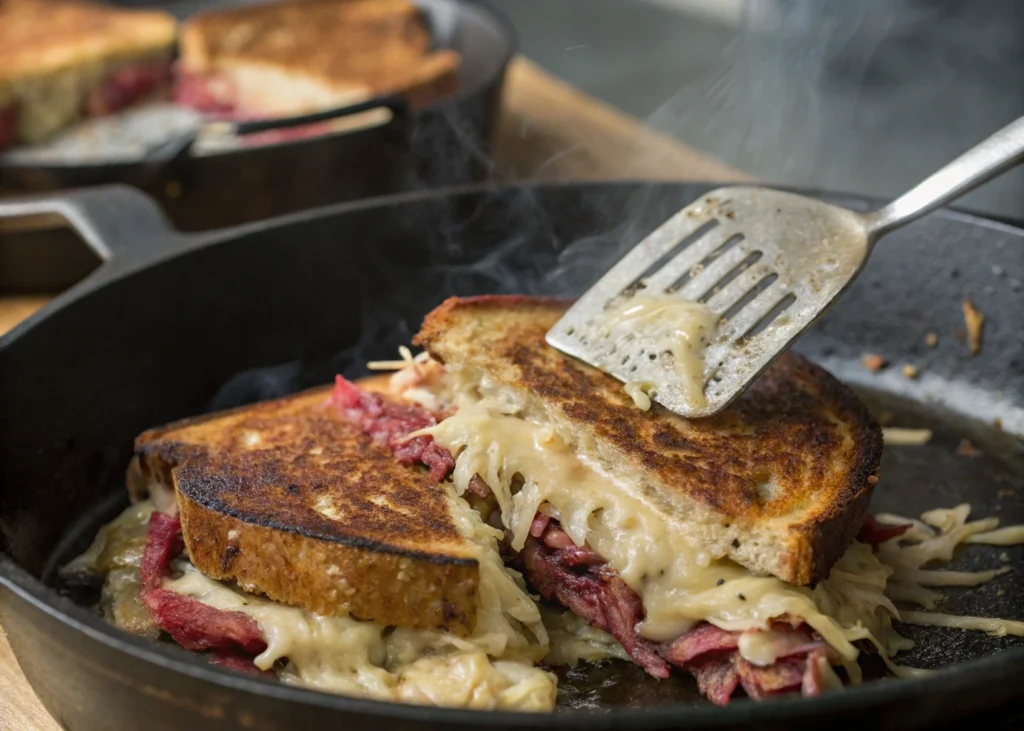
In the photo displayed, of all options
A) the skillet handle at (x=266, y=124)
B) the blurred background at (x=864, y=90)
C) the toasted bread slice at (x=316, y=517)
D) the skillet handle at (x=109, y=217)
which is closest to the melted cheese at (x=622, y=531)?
the toasted bread slice at (x=316, y=517)

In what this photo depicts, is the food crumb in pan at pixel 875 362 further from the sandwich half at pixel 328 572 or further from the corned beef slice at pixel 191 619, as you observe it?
the corned beef slice at pixel 191 619

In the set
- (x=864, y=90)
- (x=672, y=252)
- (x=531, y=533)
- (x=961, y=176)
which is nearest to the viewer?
(x=531, y=533)

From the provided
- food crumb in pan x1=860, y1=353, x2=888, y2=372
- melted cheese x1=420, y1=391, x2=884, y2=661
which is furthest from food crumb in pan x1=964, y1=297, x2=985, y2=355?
melted cheese x1=420, y1=391, x2=884, y2=661

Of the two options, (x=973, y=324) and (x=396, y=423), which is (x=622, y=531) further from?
(x=973, y=324)

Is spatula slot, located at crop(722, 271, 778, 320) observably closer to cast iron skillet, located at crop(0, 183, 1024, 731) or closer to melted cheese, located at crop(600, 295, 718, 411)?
melted cheese, located at crop(600, 295, 718, 411)

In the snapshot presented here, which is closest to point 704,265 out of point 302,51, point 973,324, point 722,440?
point 722,440

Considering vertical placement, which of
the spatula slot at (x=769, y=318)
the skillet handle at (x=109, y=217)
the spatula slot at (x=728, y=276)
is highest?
the skillet handle at (x=109, y=217)
